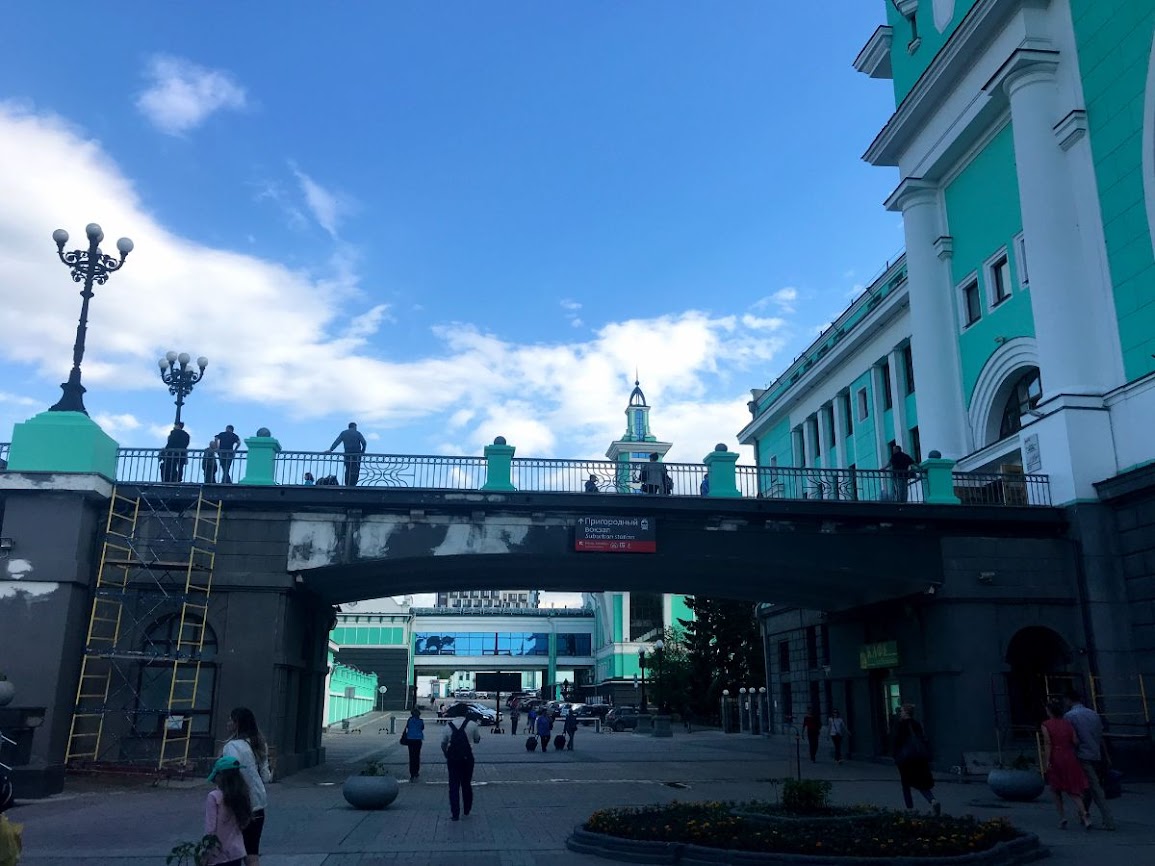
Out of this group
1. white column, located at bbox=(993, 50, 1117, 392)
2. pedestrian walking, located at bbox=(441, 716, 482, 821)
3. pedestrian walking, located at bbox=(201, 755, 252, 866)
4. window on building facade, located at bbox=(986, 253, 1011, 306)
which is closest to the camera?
pedestrian walking, located at bbox=(201, 755, 252, 866)

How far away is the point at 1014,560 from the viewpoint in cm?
2216

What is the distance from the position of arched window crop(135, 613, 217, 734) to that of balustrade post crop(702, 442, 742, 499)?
11052 mm

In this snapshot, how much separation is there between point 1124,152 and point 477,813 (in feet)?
65.7

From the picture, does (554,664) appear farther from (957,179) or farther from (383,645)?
(957,179)

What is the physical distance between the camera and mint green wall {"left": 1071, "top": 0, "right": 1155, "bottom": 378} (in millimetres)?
21812

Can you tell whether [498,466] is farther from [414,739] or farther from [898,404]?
[898,404]

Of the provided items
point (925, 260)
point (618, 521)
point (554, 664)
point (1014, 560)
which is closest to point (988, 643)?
point (1014, 560)

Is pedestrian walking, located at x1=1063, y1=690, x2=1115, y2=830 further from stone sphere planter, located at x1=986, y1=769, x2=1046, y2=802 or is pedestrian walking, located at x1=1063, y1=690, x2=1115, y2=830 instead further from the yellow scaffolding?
the yellow scaffolding

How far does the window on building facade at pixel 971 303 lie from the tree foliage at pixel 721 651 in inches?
1120

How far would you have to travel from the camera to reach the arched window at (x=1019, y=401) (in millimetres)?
25814

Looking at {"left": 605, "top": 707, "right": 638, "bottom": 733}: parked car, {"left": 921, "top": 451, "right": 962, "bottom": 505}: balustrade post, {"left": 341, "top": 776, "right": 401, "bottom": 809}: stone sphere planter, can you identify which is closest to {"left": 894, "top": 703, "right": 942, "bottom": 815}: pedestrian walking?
{"left": 341, "top": 776, "right": 401, "bottom": 809}: stone sphere planter

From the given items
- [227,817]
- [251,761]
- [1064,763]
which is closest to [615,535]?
[1064,763]

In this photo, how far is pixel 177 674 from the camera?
64.8 feet

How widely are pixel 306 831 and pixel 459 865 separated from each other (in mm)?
3554
